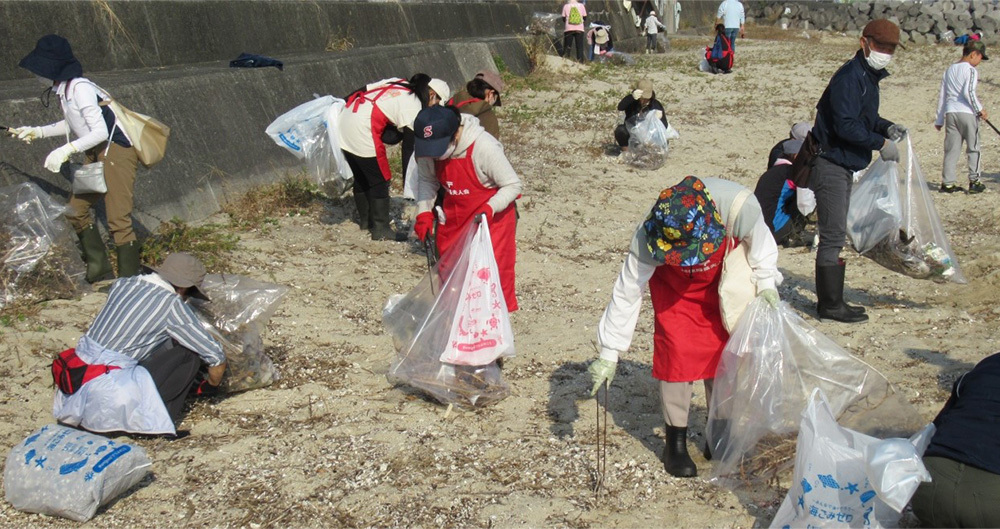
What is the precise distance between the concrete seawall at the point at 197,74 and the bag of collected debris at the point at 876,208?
14.6 feet

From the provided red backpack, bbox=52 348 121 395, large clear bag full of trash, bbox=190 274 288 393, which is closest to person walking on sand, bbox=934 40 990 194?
large clear bag full of trash, bbox=190 274 288 393

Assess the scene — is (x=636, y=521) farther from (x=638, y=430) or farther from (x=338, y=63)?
(x=338, y=63)

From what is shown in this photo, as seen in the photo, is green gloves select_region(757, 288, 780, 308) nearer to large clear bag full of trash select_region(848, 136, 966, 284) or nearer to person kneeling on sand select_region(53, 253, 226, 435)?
person kneeling on sand select_region(53, 253, 226, 435)

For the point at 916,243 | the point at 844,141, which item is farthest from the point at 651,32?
the point at 844,141

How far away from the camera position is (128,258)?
18.4ft

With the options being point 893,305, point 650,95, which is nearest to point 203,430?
point 893,305

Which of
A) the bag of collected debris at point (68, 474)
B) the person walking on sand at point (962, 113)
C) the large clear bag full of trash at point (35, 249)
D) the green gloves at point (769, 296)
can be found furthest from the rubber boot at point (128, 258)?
the person walking on sand at point (962, 113)

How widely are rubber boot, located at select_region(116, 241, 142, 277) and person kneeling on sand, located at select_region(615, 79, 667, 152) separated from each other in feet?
18.0

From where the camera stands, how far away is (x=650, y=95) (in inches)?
381

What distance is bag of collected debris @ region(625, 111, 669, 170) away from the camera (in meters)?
9.57

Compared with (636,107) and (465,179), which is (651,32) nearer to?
(636,107)

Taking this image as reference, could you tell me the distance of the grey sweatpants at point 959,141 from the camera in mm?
8648

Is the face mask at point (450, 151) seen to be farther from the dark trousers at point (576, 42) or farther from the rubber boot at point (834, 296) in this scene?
the dark trousers at point (576, 42)

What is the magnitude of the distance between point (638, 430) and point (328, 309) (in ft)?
7.41
